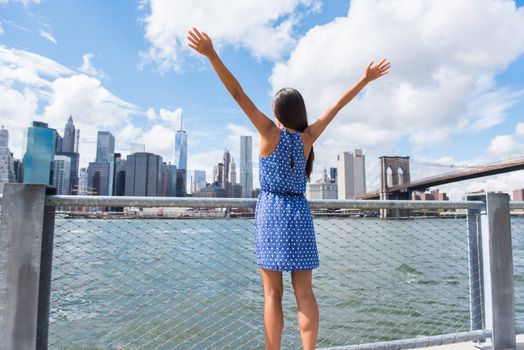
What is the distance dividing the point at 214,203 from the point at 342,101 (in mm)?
849

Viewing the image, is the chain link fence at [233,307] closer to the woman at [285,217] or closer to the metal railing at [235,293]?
the metal railing at [235,293]

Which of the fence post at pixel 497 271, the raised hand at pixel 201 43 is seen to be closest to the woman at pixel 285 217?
the raised hand at pixel 201 43

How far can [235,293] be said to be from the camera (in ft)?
26.7

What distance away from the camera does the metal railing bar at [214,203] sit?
187 cm

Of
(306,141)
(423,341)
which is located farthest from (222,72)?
(423,341)

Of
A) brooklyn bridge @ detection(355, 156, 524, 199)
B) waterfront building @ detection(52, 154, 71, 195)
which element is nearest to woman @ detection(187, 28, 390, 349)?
brooklyn bridge @ detection(355, 156, 524, 199)

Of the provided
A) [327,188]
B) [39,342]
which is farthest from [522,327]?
[327,188]

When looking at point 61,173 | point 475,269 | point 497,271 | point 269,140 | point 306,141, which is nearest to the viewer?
point 269,140

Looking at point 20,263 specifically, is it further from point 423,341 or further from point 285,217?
point 423,341

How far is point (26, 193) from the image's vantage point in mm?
1725

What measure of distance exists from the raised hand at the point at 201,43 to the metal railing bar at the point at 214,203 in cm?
77

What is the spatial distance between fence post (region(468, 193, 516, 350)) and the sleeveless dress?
4.22 feet

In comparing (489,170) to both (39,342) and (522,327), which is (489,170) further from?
(39,342)

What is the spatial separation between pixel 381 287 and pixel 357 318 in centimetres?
301
